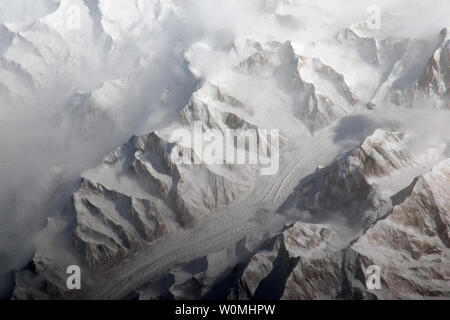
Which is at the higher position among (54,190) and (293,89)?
(293,89)

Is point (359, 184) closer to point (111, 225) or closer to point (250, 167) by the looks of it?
point (250, 167)

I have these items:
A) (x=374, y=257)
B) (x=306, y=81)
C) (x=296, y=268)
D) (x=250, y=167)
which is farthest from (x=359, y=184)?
(x=306, y=81)

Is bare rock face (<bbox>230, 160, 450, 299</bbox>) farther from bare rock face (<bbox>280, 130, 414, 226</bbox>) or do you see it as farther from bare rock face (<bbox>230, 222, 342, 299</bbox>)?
bare rock face (<bbox>280, 130, 414, 226</bbox>)

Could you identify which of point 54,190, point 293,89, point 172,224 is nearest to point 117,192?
point 172,224

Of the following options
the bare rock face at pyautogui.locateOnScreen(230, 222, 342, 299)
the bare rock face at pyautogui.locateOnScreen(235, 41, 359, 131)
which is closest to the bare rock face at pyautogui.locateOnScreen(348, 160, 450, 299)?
the bare rock face at pyautogui.locateOnScreen(230, 222, 342, 299)

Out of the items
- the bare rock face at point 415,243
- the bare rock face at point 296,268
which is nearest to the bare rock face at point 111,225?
the bare rock face at point 296,268

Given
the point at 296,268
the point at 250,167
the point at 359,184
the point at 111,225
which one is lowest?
the point at 296,268

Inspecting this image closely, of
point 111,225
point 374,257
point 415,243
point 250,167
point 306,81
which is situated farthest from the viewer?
point 306,81

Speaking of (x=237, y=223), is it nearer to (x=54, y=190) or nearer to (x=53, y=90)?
(x=54, y=190)

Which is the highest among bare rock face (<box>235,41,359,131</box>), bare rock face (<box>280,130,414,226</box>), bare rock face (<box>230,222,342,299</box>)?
bare rock face (<box>235,41,359,131</box>)
